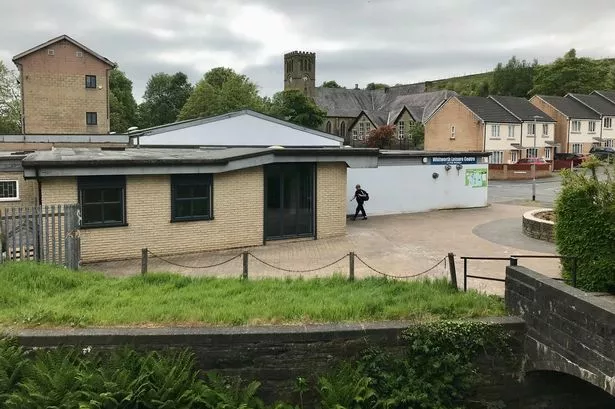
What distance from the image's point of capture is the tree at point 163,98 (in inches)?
3457

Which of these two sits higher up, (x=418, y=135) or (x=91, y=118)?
(x=91, y=118)

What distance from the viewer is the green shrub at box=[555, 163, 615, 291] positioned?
9.55 meters

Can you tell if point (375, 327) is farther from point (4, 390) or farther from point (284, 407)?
point (4, 390)

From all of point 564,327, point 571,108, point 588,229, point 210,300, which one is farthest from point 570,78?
point 210,300

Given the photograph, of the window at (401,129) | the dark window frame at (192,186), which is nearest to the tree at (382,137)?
the window at (401,129)

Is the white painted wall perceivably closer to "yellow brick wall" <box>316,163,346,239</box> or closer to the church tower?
"yellow brick wall" <box>316,163,346,239</box>

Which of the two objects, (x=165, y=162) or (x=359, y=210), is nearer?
(x=165, y=162)

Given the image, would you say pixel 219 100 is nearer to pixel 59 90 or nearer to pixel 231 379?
pixel 59 90

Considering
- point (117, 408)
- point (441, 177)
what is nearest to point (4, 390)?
point (117, 408)

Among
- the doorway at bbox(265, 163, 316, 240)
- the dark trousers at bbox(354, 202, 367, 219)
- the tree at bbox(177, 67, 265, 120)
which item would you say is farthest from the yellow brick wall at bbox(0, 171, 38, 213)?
the tree at bbox(177, 67, 265, 120)

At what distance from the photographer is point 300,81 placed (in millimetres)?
93875

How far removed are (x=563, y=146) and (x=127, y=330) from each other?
6386 centimetres

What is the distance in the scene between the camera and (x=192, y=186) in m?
16.2

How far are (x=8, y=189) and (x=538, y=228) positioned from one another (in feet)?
55.4
